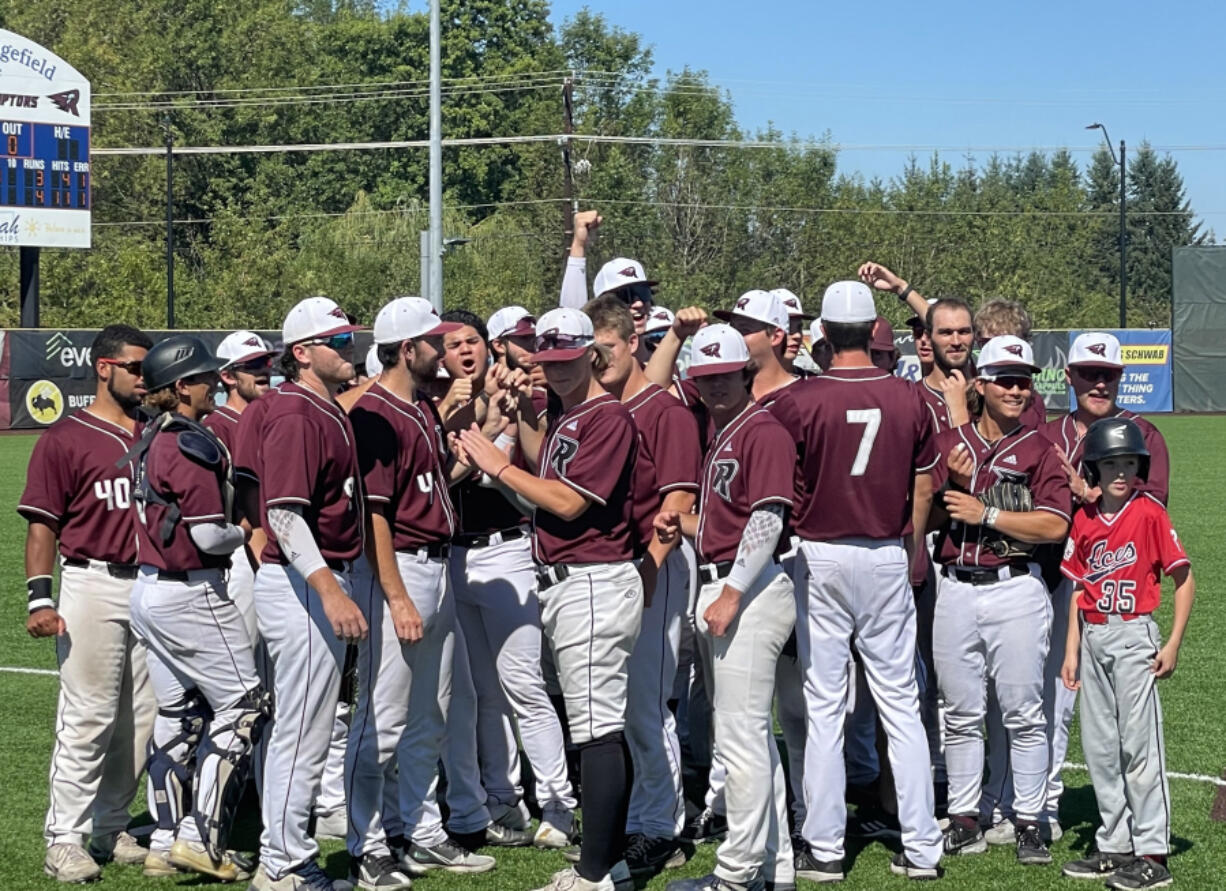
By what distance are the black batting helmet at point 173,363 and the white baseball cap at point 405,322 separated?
779 millimetres

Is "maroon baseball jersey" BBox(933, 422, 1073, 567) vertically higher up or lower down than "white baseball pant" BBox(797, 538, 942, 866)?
higher up

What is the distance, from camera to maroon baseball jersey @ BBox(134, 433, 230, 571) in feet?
19.8

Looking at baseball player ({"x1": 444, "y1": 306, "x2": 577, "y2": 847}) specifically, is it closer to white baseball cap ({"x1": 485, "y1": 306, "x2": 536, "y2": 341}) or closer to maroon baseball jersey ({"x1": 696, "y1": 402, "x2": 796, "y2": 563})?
white baseball cap ({"x1": 485, "y1": 306, "x2": 536, "y2": 341})

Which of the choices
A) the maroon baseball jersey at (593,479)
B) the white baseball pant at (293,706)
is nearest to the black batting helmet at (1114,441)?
the maroon baseball jersey at (593,479)

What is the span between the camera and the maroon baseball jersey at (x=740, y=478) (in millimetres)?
5785

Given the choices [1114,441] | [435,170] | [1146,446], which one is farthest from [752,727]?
[435,170]

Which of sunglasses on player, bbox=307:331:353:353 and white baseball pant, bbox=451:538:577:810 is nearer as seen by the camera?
sunglasses on player, bbox=307:331:353:353

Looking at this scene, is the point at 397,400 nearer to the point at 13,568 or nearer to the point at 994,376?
the point at 994,376

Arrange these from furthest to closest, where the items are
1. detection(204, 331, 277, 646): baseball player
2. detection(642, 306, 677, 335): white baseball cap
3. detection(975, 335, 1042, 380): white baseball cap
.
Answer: detection(642, 306, 677, 335): white baseball cap < detection(204, 331, 277, 646): baseball player < detection(975, 335, 1042, 380): white baseball cap

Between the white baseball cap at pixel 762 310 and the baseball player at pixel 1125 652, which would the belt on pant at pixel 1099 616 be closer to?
the baseball player at pixel 1125 652

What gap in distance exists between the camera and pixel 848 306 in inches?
249

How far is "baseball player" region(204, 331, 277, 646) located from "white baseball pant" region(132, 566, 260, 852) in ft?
3.10

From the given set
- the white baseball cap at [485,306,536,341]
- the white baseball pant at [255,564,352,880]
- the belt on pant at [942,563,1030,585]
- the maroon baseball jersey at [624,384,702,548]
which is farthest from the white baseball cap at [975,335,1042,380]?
Answer: the white baseball pant at [255,564,352,880]

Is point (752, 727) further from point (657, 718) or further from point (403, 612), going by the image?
point (403, 612)
